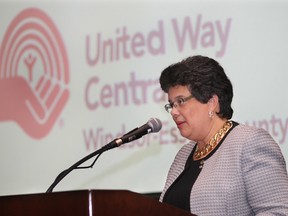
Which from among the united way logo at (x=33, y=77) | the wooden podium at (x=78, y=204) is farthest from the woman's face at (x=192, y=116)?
the united way logo at (x=33, y=77)

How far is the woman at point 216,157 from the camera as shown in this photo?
2.31m

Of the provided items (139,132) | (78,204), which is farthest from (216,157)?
(78,204)

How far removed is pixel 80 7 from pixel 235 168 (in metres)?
1.87

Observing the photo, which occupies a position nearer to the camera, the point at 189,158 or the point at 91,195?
the point at 91,195

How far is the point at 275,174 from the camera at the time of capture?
2.31 metres

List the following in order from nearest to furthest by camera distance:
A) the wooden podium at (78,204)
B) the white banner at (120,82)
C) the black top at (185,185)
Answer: the wooden podium at (78,204) → the black top at (185,185) → the white banner at (120,82)

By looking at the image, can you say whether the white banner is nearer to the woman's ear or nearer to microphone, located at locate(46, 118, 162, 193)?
the woman's ear

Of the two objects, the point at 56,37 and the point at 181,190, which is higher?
the point at 56,37

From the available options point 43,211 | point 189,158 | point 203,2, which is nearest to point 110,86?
point 203,2

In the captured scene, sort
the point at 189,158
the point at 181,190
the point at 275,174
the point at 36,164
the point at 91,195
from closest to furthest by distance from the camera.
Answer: the point at 91,195
the point at 275,174
the point at 181,190
the point at 189,158
the point at 36,164

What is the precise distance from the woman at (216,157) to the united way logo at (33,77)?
1260 millimetres

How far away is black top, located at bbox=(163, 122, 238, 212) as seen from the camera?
2535mm

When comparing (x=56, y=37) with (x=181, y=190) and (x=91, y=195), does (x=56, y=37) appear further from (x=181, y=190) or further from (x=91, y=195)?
(x=91, y=195)

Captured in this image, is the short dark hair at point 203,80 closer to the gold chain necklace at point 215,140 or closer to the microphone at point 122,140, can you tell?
the gold chain necklace at point 215,140
